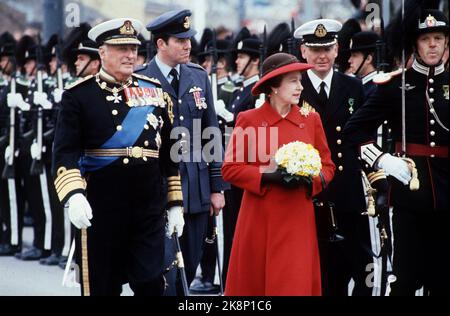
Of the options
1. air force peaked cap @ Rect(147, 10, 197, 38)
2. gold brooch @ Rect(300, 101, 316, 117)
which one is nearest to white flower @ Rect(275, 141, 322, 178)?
gold brooch @ Rect(300, 101, 316, 117)

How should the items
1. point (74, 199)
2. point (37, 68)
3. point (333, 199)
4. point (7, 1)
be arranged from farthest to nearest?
1. point (7, 1)
2. point (37, 68)
3. point (333, 199)
4. point (74, 199)

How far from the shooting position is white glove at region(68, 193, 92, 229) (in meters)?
7.29

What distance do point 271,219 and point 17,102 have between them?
6017mm

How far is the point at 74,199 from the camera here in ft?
24.1

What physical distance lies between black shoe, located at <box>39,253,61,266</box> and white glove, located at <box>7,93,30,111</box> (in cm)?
151

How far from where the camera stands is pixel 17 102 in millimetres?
13102

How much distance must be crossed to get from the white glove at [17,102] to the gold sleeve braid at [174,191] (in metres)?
5.17

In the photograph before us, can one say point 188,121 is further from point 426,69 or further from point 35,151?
point 35,151

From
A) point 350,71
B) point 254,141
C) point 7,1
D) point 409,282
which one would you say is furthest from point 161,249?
point 7,1

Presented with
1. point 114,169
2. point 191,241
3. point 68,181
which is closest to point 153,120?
point 114,169

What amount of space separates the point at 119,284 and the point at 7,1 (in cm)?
2000

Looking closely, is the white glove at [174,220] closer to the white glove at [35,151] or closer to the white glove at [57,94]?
the white glove at [57,94]

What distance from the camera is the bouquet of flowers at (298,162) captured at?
7.47m

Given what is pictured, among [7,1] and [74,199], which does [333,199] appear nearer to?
[74,199]
